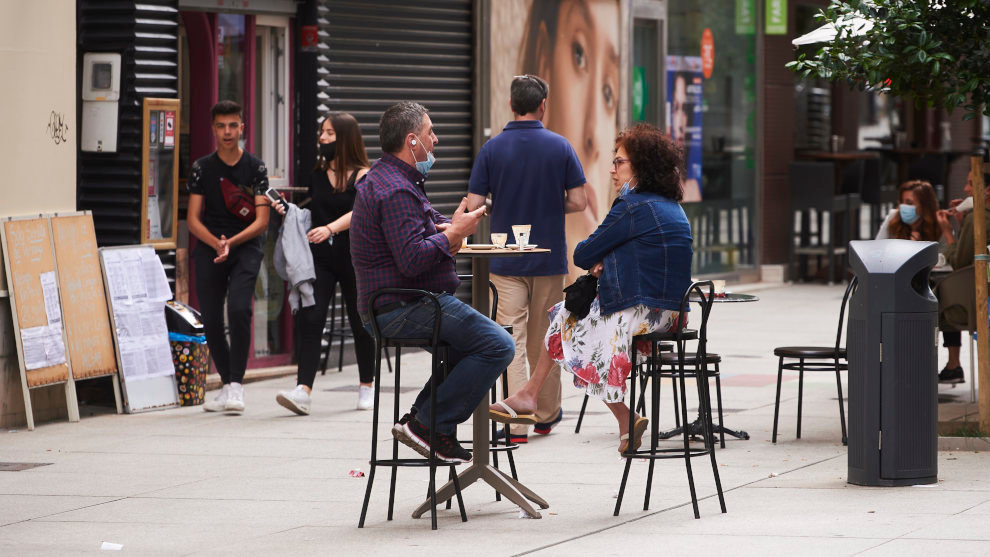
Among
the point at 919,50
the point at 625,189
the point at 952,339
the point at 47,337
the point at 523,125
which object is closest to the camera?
the point at 625,189

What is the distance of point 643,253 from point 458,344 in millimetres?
1123

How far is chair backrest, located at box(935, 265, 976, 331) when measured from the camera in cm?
993

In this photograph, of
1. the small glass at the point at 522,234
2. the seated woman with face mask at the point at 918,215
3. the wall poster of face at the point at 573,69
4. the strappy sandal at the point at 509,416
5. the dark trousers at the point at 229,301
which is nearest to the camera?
the small glass at the point at 522,234

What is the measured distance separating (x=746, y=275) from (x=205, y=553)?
14355 mm

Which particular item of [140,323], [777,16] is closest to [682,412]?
[140,323]

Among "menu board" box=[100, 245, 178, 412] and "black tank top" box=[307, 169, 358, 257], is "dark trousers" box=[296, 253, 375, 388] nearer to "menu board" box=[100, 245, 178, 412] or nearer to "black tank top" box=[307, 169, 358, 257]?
"black tank top" box=[307, 169, 358, 257]

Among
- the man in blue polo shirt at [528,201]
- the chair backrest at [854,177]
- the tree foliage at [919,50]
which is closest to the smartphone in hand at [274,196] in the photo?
the man in blue polo shirt at [528,201]

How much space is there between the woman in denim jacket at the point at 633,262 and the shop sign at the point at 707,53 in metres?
11.4

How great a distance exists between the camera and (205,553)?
618 cm

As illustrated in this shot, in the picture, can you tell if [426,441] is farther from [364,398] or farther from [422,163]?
[364,398]

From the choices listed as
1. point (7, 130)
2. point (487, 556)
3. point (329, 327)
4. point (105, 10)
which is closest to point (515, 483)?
point (487, 556)

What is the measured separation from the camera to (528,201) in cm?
888

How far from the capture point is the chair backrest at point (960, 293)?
9.93 meters

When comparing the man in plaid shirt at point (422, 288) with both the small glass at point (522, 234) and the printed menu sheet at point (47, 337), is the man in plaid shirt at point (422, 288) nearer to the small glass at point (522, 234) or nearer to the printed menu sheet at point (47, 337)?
the small glass at point (522, 234)
